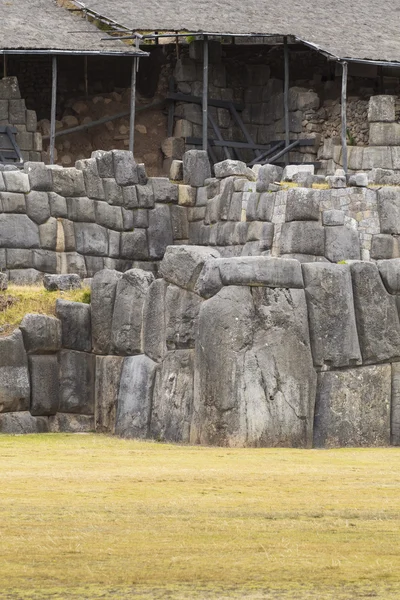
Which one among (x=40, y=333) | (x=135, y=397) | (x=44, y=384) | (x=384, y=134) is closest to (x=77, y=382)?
(x=44, y=384)

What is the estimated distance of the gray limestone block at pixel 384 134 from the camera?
44.9 m

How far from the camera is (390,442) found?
22250 mm

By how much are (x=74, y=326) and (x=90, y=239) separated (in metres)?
13.5

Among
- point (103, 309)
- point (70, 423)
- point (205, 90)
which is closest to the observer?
point (70, 423)

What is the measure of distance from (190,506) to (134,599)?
3.57 m

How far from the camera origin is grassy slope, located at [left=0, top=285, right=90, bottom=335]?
960 inches

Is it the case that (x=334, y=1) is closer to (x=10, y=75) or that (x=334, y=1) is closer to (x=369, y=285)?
(x=10, y=75)

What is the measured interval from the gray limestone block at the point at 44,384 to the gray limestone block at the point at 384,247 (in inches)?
567

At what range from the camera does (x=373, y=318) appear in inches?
883

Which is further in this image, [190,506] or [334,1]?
[334,1]

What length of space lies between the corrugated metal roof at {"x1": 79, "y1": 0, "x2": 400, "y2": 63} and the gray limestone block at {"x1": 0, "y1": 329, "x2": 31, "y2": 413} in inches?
889

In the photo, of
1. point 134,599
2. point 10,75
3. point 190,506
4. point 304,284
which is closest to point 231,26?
point 10,75

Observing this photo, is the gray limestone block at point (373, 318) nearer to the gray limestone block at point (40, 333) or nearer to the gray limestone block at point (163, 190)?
the gray limestone block at point (40, 333)

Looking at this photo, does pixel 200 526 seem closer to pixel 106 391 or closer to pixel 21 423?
pixel 21 423
